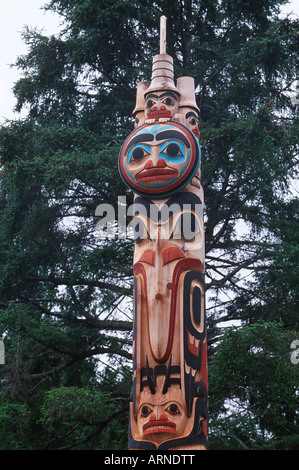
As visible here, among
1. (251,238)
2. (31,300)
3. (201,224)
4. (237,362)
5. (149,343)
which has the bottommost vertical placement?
(149,343)

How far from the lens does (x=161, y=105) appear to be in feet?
24.5

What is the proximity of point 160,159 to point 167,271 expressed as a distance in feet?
4.65

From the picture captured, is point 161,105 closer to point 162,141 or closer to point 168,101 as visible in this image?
point 168,101

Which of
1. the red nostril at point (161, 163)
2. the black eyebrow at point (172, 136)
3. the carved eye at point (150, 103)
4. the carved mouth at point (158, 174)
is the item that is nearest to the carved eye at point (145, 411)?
the carved mouth at point (158, 174)

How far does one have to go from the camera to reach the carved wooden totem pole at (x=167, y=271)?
5.70 m

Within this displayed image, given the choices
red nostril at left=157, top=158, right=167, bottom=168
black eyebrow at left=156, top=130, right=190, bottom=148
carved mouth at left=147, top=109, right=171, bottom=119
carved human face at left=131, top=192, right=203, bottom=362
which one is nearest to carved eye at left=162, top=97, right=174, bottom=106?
carved mouth at left=147, top=109, right=171, bottom=119

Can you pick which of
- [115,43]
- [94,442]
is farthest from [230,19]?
[94,442]

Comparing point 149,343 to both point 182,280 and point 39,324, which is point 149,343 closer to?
point 182,280

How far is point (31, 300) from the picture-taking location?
36.6 ft

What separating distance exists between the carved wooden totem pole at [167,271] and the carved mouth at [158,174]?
1 cm

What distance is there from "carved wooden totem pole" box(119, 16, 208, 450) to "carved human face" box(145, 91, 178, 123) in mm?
13

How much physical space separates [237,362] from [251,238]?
412 centimetres

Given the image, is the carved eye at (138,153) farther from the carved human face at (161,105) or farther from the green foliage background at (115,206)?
the green foliage background at (115,206)

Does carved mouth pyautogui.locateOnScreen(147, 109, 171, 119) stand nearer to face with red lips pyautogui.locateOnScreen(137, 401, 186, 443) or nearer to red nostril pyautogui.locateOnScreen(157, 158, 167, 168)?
red nostril pyautogui.locateOnScreen(157, 158, 167, 168)
